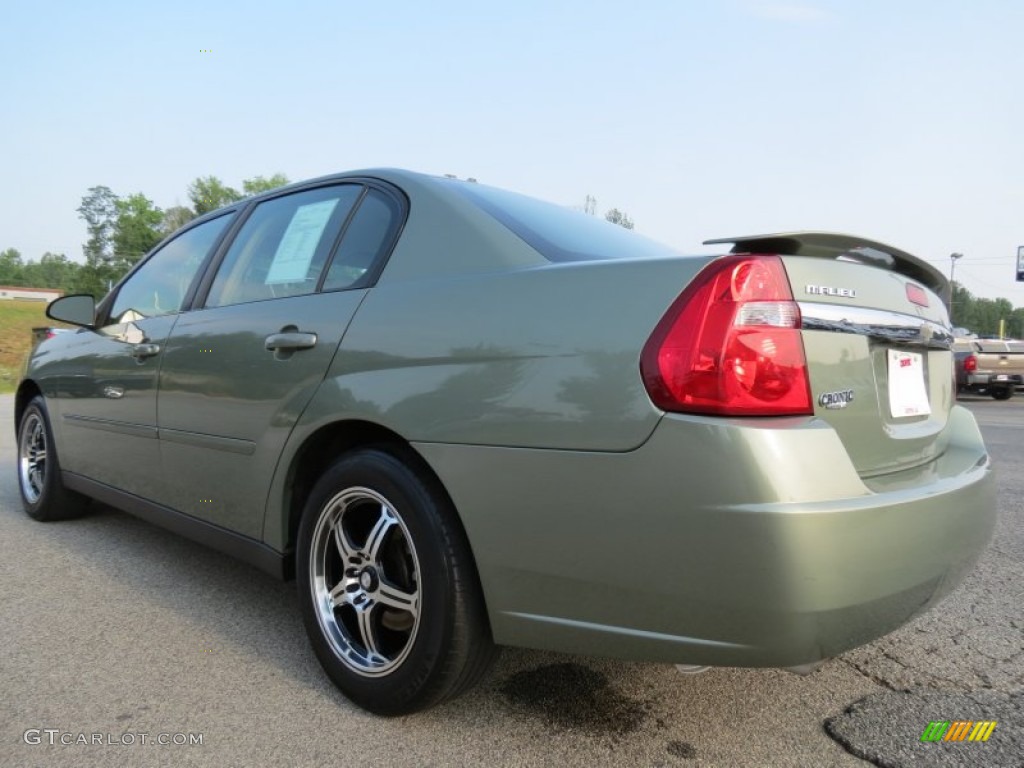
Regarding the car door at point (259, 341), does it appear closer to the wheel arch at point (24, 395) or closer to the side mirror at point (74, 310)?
the side mirror at point (74, 310)

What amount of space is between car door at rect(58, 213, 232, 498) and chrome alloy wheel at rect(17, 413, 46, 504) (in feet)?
1.47

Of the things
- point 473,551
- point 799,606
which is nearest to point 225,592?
point 473,551

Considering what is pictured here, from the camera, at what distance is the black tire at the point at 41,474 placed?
161 inches

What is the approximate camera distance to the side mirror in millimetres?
3820

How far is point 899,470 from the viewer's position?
5.97 feet

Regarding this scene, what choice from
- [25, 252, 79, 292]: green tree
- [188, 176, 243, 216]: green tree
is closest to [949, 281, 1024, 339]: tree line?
[188, 176, 243, 216]: green tree

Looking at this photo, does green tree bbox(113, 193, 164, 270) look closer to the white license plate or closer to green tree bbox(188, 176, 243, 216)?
green tree bbox(188, 176, 243, 216)

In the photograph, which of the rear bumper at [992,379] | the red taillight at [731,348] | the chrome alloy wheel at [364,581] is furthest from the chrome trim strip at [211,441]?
the rear bumper at [992,379]

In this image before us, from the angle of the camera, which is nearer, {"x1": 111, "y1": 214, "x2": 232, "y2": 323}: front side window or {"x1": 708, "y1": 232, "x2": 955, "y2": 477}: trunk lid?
{"x1": 708, "y1": 232, "x2": 955, "y2": 477}: trunk lid

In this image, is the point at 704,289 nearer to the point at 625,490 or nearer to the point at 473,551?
the point at 625,490

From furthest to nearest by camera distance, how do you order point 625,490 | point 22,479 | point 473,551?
point 22,479
point 473,551
point 625,490

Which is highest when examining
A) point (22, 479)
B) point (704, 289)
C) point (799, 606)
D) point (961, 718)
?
point (704, 289)

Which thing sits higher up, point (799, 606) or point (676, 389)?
point (676, 389)

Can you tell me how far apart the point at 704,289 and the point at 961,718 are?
4.80 ft
